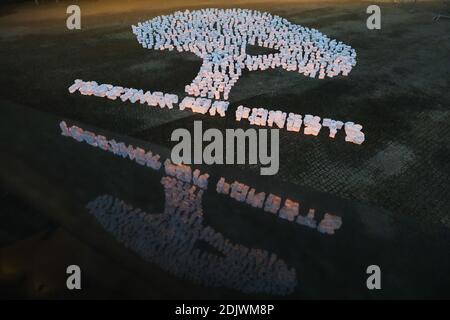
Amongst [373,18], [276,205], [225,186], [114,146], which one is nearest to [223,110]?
[114,146]

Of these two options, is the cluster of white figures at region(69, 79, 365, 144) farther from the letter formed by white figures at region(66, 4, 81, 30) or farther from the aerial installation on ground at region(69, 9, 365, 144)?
the letter formed by white figures at region(66, 4, 81, 30)

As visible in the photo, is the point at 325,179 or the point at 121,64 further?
the point at 121,64

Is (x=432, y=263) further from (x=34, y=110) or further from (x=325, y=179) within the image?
(x=34, y=110)

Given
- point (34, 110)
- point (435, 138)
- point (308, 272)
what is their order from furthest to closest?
point (34, 110) < point (435, 138) < point (308, 272)

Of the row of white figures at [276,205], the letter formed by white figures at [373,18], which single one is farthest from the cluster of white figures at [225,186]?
the letter formed by white figures at [373,18]
